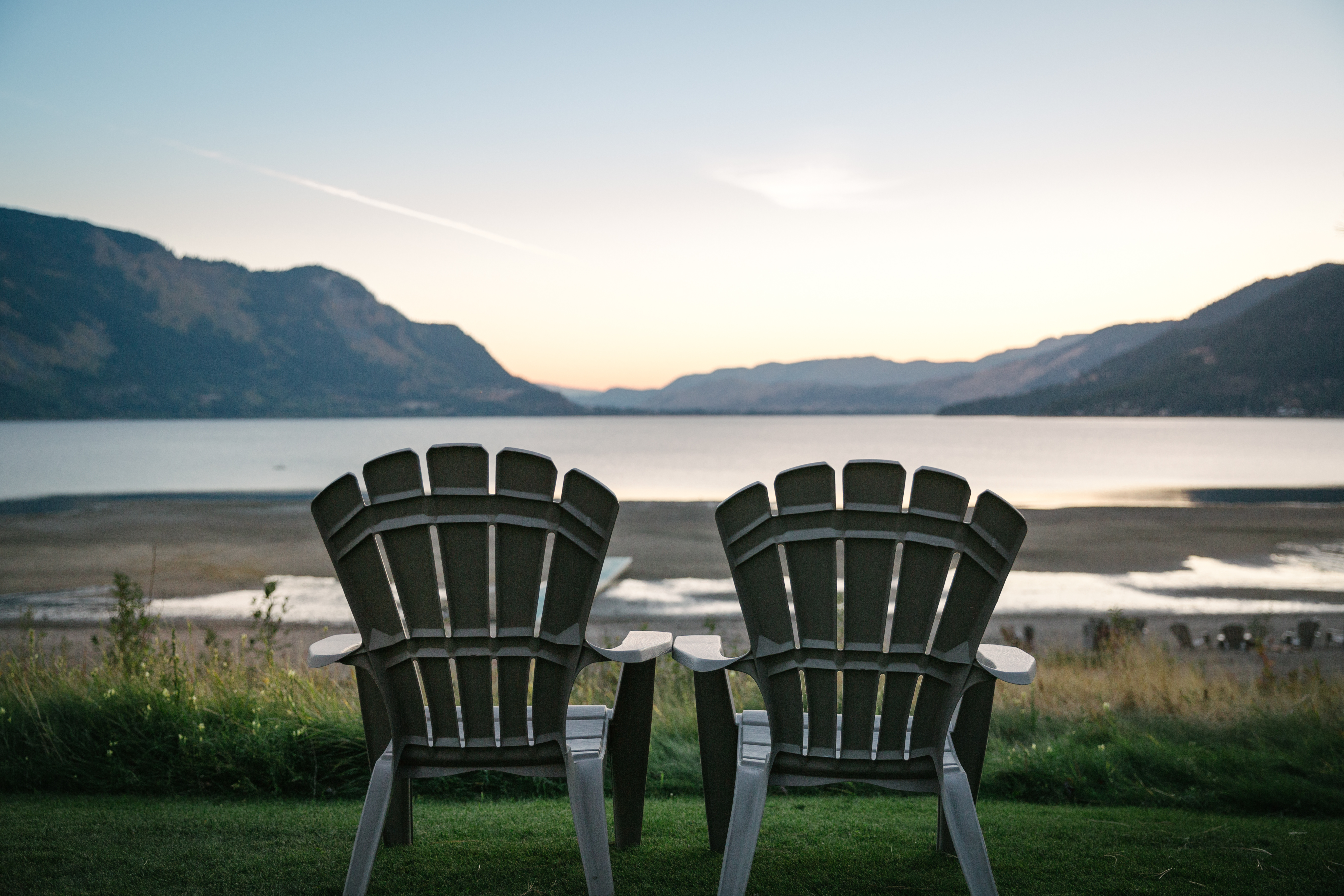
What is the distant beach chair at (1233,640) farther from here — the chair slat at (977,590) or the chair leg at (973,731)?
the chair slat at (977,590)

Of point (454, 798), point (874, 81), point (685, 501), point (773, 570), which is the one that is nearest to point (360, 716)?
point (454, 798)

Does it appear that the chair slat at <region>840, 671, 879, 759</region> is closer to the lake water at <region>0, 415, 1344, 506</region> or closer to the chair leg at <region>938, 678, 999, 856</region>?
the chair leg at <region>938, 678, 999, 856</region>

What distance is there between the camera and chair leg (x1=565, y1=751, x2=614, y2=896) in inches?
80.7

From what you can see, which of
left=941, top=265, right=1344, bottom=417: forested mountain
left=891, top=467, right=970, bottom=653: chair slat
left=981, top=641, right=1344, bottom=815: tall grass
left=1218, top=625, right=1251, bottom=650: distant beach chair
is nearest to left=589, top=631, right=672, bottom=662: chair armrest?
left=891, top=467, right=970, bottom=653: chair slat

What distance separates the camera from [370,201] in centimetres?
6278

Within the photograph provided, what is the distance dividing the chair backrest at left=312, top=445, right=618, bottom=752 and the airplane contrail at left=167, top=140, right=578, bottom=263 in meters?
52.6

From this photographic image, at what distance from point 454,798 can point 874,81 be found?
17.4m

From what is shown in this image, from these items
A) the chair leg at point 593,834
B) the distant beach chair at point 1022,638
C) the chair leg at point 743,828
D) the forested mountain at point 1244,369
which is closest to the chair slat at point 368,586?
the chair leg at point 593,834

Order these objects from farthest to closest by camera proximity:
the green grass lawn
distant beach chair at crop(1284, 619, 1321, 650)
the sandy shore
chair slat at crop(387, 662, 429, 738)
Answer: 1. the sandy shore
2. distant beach chair at crop(1284, 619, 1321, 650)
3. the green grass lawn
4. chair slat at crop(387, 662, 429, 738)

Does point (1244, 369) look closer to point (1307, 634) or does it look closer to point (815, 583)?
point (1307, 634)

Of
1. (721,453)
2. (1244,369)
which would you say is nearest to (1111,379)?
(1244,369)

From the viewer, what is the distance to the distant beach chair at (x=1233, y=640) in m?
8.66

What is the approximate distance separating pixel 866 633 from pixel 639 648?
0.62 m

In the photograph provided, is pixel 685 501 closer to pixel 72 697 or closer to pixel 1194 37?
pixel 1194 37
